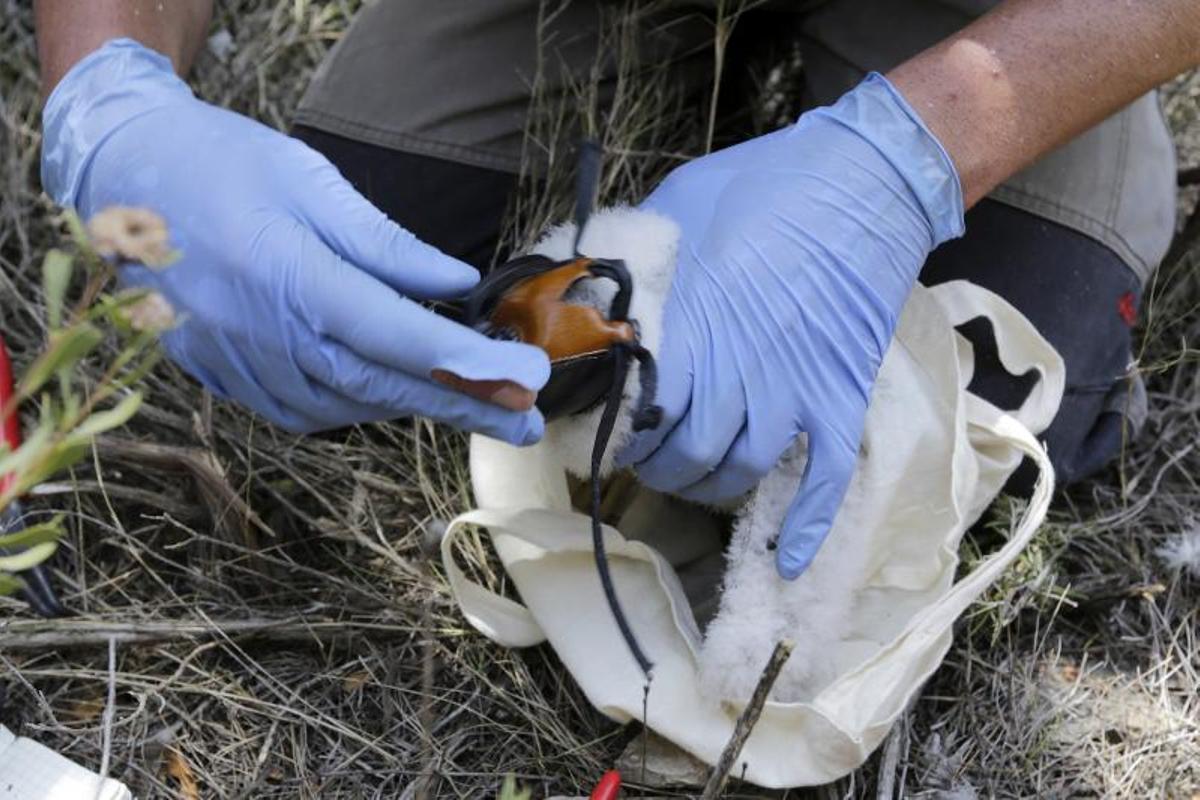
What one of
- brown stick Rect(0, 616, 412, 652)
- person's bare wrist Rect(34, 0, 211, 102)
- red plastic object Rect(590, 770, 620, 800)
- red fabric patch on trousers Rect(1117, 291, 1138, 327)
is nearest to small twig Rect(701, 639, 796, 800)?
red plastic object Rect(590, 770, 620, 800)

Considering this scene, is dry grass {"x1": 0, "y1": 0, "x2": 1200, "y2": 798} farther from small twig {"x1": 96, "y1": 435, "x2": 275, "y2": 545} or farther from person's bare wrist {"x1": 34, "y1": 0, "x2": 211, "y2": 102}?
person's bare wrist {"x1": 34, "y1": 0, "x2": 211, "y2": 102}

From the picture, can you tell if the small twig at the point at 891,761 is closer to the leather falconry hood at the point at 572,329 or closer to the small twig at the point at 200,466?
the leather falconry hood at the point at 572,329

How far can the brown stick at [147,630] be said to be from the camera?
1381 mm

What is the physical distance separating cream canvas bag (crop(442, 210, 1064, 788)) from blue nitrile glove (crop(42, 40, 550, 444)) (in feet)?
0.53

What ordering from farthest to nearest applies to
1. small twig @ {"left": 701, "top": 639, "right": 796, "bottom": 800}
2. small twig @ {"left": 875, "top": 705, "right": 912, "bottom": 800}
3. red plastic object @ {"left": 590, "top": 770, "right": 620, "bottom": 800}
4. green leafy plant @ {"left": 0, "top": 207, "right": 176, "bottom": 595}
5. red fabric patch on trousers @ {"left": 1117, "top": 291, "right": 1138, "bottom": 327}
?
1. red fabric patch on trousers @ {"left": 1117, "top": 291, "right": 1138, "bottom": 327}
2. small twig @ {"left": 875, "top": 705, "right": 912, "bottom": 800}
3. red plastic object @ {"left": 590, "top": 770, "right": 620, "bottom": 800}
4. small twig @ {"left": 701, "top": 639, "right": 796, "bottom": 800}
5. green leafy plant @ {"left": 0, "top": 207, "right": 176, "bottom": 595}

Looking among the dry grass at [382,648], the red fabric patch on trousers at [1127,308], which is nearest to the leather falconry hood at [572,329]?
the dry grass at [382,648]

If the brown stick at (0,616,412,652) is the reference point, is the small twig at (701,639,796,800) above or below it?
above

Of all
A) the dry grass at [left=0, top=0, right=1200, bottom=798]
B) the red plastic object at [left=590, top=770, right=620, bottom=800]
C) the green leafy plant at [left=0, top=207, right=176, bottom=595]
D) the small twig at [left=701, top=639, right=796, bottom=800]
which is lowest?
the dry grass at [left=0, top=0, right=1200, bottom=798]

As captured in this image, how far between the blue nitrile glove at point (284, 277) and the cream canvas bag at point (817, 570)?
0.16 metres

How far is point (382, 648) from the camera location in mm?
1455

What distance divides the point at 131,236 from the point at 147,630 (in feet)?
2.81

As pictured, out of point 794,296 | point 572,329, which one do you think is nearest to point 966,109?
point 794,296

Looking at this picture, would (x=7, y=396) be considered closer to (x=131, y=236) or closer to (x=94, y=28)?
(x=94, y=28)

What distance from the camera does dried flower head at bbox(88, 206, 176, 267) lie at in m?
0.65
